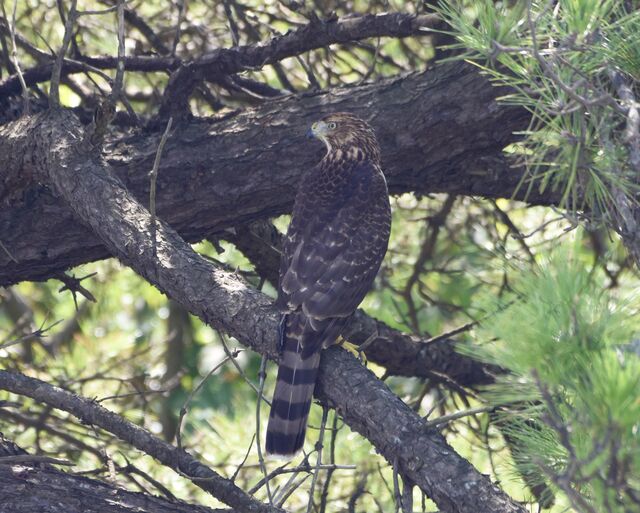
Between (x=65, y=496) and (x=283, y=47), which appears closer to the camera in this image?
(x=65, y=496)

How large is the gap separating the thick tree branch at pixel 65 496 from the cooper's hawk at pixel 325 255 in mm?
608

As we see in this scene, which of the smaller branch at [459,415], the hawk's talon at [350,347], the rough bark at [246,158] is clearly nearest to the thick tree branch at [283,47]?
the rough bark at [246,158]

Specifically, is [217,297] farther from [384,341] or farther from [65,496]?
[384,341]

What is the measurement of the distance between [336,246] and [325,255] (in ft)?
0.23

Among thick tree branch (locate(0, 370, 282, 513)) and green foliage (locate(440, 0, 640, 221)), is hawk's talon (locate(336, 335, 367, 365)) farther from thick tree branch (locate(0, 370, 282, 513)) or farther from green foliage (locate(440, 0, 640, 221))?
green foliage (locate(440, 0, 640, 221))

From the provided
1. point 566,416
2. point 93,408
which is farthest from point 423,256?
point 566,416

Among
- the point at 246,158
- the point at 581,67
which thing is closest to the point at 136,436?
the point at 246,158

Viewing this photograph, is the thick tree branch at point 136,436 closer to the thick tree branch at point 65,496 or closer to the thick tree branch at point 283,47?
the thick tree branch at point 65,496

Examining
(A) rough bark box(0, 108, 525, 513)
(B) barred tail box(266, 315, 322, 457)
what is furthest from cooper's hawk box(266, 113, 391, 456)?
(A) rough bark box(0, 108, 525, 513)

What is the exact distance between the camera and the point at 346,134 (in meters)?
4.22

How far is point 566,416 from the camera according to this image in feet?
6.84

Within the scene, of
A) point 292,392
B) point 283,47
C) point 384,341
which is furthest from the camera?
point 384,341

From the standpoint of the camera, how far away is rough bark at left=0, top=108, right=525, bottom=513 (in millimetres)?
2744

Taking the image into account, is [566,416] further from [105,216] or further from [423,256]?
[423,256]
